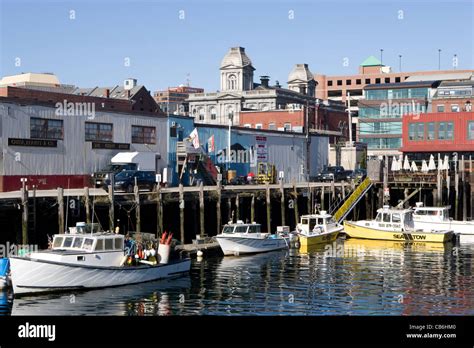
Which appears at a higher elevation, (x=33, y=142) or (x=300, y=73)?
(x=300, y=73)

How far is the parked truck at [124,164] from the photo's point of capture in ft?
186

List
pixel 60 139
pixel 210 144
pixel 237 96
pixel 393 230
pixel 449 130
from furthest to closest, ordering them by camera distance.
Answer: pixel 237 96 < pixel 449 130 < pixel 210 144 < pixel 393 230 < pixel 60 139

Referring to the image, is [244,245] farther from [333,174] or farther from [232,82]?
[232,82]

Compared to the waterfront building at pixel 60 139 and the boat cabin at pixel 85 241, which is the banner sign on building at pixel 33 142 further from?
the boat cabin at pixel 85 241

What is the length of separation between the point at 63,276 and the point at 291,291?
419 inches

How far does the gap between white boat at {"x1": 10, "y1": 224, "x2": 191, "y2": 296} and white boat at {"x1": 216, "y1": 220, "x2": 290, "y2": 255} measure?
10298mm

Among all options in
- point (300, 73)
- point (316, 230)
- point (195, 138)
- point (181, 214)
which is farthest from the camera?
point (300, 73)

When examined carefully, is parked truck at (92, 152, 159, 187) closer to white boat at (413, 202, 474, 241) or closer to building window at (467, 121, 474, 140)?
white boat at (413, 202, 474, 241)

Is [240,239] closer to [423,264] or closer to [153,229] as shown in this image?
[153,229]

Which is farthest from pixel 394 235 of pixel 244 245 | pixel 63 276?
pixel 63 276

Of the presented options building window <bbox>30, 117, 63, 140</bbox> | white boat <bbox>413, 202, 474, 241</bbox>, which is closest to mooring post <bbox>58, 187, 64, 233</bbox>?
building window <bbox>30, 117, 63, 140</bbox>

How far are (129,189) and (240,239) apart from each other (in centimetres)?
1073

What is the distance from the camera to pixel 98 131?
58.8 meters
